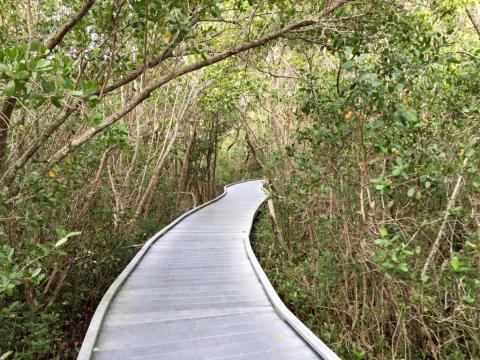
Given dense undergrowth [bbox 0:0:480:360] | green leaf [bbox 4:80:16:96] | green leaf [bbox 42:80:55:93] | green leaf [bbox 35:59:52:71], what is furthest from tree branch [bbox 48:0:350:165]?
green leaf [bbox 4:80:16:96]

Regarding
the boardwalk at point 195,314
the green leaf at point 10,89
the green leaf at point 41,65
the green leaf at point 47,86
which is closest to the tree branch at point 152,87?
the green leaf at point 47,86

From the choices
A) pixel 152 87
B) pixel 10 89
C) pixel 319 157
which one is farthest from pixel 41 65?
pixel 319 157

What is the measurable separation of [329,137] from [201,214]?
23.6ft

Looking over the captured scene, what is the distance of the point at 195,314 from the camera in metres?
4.11

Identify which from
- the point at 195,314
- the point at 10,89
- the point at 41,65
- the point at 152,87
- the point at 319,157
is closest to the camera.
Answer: the point at 10,89

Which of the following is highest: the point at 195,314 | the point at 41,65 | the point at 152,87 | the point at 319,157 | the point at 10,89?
the point at 152,87

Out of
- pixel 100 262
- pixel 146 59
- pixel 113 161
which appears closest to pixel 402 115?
pixel 146 59

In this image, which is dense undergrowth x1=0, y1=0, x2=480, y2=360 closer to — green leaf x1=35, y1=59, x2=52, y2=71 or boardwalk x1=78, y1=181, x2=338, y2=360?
green leaf x1=35, y1=59, x2=52, y2=71

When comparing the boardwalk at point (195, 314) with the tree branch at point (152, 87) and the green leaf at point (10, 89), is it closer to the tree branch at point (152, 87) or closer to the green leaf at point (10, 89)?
the tree branch at point (152, 87)

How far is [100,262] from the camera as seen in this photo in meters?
5.98

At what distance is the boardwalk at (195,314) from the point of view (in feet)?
10.8

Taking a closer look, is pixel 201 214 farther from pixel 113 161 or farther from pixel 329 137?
pixel 329 137

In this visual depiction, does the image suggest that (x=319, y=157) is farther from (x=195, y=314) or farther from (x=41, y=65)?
(x=41, y=65)

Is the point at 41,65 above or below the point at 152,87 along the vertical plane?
below
